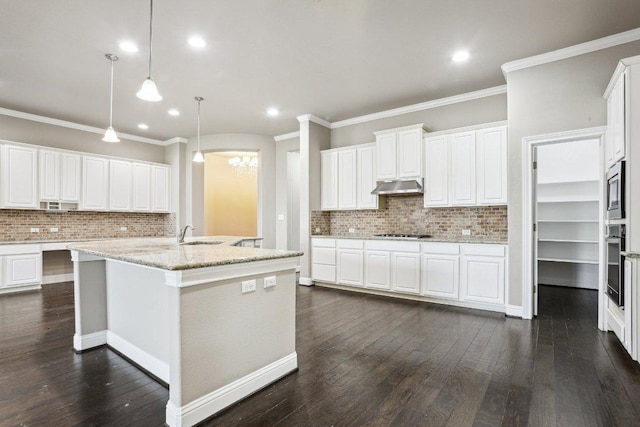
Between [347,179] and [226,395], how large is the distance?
170 inches

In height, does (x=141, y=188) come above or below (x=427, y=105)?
below

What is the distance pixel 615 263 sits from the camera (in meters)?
3.05

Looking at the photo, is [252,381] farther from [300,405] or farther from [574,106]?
[574,106]

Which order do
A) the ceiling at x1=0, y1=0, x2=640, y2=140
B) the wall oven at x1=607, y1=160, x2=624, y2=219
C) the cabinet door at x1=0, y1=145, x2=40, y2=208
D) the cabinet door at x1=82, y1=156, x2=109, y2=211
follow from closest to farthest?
the wall oven at x1=607, y1=160, x2=624, y2=219
the ceiling at x1=0, y1=0, x2=640, y2=140
the cabinet door at x1=0, y1=145, x2=40, y2=208
the cabinet door at x1=82, y1=156, x2=109, y2=211

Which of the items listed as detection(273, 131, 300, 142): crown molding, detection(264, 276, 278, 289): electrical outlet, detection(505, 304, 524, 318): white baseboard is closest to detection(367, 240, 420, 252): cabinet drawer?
detection(505, 304, 524, 318): white baseboard

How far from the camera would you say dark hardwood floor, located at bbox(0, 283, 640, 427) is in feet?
6.48

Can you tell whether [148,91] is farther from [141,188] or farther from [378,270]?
[141,188]

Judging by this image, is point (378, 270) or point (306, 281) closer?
point (378, 270)

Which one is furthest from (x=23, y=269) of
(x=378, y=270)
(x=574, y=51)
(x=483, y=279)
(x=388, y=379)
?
(x=574, y=51)

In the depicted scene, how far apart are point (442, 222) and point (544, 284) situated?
8.03 feet

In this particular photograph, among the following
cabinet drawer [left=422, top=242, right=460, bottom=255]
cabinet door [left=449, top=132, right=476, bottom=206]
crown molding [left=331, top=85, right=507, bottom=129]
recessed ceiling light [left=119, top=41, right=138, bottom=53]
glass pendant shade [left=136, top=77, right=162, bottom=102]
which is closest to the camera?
glass pendant shade [left=136, top=77, right=162, bottom=102]

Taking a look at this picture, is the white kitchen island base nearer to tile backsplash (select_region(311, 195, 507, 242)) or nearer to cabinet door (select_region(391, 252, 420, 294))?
cabinet door (select_region(391, 252, 420, 294))

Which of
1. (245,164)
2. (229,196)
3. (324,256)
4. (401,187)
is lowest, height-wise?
(324,256)

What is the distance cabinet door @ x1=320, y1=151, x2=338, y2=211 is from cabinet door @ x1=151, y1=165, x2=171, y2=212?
3.81 metres
